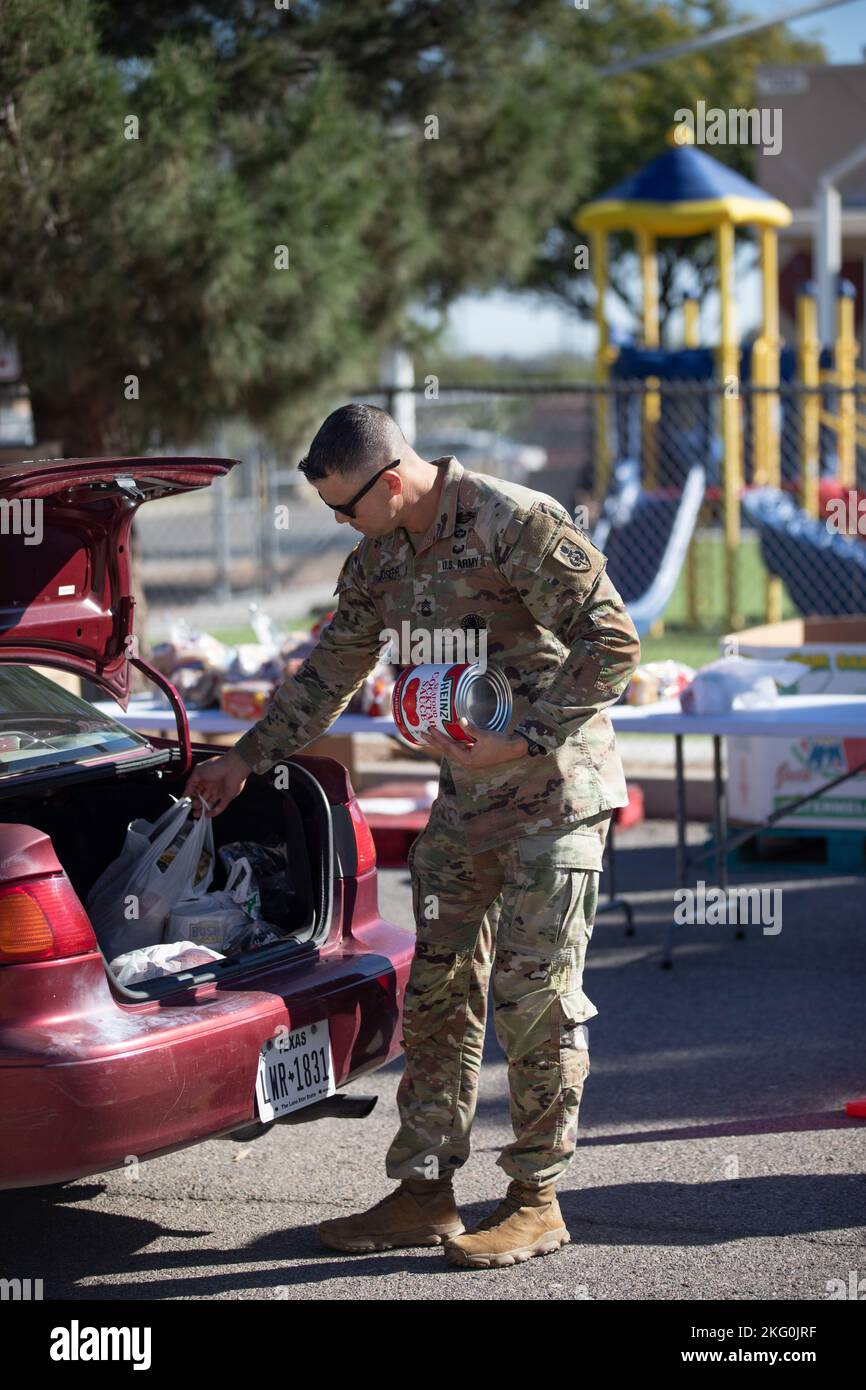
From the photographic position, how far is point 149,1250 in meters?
4.02

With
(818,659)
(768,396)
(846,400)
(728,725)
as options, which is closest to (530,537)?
(728,725)

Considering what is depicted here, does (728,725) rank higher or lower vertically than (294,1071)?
higher

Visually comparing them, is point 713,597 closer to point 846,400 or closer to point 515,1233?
point 846,400

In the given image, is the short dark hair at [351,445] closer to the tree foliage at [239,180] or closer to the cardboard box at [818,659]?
the cardboard box at [818,659]

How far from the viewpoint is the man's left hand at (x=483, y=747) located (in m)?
3.60

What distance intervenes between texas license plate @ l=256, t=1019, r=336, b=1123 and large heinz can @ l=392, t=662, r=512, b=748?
0.78m

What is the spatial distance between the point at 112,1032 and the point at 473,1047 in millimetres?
959

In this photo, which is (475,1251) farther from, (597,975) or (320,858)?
(597,975)

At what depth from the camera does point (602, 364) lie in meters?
16.8

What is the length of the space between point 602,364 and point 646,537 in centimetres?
357

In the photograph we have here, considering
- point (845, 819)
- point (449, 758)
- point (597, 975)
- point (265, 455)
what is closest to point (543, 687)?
point (449, 758)

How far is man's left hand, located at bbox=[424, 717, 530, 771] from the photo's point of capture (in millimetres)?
3598

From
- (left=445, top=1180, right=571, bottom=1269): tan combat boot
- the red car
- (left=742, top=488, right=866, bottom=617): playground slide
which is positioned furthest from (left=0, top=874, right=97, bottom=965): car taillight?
(left=742, top=488, right=866, bottom=617): playground slide

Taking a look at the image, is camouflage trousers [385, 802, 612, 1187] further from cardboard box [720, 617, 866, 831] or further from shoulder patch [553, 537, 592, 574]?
cardboard box [720, 617, 866, 831]
